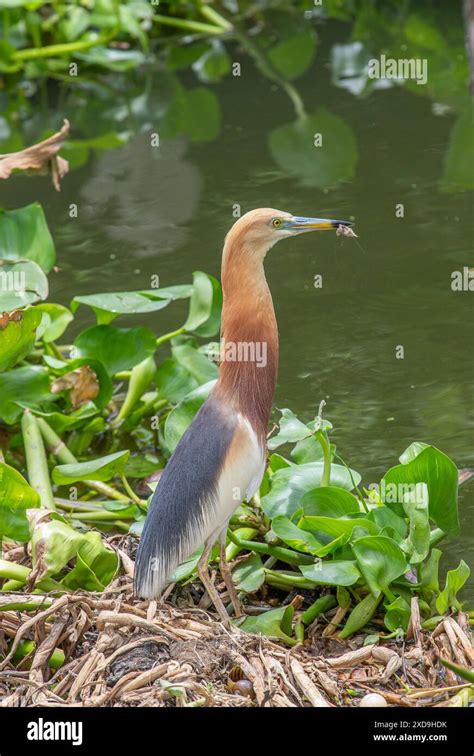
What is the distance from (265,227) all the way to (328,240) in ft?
11.8

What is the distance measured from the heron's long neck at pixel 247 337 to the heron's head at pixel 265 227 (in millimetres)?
33

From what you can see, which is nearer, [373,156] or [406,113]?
[373,156]

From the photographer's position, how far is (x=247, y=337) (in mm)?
3643

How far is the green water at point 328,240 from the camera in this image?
5.27 m

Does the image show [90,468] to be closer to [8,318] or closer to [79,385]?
[8,318]

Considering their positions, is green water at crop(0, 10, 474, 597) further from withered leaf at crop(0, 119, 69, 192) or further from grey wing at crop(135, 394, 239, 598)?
withered leaf at crop(0, 119, 69, 192)

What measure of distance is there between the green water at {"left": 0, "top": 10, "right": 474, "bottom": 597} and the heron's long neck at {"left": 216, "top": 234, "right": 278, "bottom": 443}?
1.01m

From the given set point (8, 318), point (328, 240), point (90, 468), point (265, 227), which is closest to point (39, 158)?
point (8, 318)

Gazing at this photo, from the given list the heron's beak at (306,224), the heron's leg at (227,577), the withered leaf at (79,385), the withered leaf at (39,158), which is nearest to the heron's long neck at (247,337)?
the heron's beak at (306,224)

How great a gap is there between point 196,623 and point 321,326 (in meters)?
2.78

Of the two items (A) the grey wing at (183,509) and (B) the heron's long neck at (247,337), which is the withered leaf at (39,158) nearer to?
(B) the heron's long neck at (247,337)
